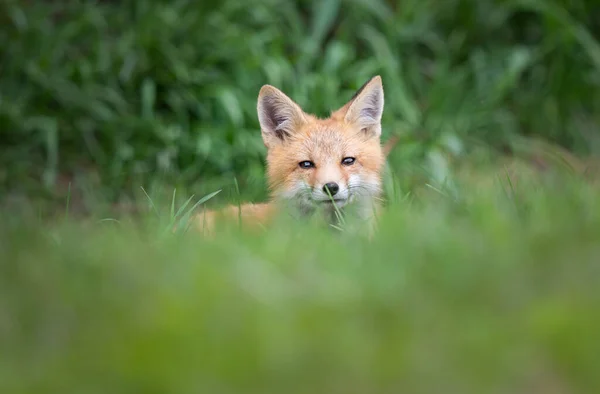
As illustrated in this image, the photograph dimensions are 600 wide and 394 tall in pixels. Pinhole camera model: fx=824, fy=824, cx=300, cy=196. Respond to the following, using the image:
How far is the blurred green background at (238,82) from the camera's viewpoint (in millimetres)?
6781

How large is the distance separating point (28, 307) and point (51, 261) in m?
0.34

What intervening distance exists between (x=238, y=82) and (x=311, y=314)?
16.9ft

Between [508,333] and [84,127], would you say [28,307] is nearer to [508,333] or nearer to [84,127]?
[508,333]

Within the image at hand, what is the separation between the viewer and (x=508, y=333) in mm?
2182

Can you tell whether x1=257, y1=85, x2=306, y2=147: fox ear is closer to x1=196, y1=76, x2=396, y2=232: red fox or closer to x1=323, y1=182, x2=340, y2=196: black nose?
x1=196, y1=76, x2=396, y2=232: red fox

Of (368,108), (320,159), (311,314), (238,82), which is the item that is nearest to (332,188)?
(320,159)

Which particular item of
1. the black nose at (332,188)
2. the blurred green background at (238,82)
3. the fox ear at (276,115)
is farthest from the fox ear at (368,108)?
the blurred green background at (238,82)

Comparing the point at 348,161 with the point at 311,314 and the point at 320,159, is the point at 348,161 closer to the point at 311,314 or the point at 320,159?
the point at 320,159

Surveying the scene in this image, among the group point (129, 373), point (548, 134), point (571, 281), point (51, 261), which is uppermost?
point (548, 134)

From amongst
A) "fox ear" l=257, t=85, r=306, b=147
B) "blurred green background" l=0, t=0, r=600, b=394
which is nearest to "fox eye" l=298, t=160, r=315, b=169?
"fox ear" l=257, t=85, r=306, b=147

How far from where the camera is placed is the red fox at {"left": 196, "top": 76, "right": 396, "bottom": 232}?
14.8 ft

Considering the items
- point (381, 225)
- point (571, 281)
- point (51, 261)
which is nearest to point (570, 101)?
point (381, 225)

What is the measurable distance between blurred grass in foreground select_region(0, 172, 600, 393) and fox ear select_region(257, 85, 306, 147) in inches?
87.8

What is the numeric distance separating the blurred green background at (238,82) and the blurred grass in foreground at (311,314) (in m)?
3.54
